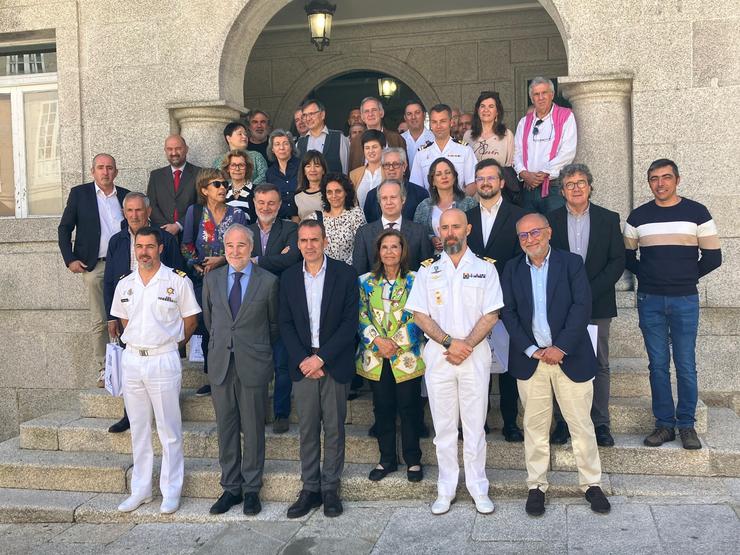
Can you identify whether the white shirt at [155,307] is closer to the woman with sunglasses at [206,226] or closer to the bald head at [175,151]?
the woman with sunglasses at [206,226]

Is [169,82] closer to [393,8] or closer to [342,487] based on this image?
[393,8]

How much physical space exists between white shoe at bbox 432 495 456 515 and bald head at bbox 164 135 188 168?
3.74 metres

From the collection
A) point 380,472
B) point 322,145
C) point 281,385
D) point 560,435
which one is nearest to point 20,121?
point 322,145

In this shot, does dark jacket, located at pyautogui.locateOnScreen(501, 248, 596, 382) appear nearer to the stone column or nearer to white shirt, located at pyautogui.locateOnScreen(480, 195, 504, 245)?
white shirt, located at pyautogui.locateOnScreen(480, 195, 504, 245)

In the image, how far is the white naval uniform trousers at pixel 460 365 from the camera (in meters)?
4.89

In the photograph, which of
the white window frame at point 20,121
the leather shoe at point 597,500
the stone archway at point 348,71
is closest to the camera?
the leather shoe at point 597,500

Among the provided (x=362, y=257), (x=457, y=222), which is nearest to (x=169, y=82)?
(x=362, y=257)

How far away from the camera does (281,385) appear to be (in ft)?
19.3

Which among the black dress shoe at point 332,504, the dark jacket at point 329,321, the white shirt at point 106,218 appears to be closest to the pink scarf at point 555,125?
the dark jacket at point 329,321

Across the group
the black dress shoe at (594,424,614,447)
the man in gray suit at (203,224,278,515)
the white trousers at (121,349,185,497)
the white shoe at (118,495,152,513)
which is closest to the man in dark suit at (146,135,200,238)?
the man in gray suit at (203,224,278,515)

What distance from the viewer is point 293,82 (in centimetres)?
1093

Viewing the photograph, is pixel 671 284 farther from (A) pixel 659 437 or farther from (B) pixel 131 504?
(B) pixel 131 504

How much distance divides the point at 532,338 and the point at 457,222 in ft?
2.85

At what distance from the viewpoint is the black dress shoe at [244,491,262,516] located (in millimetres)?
5152
